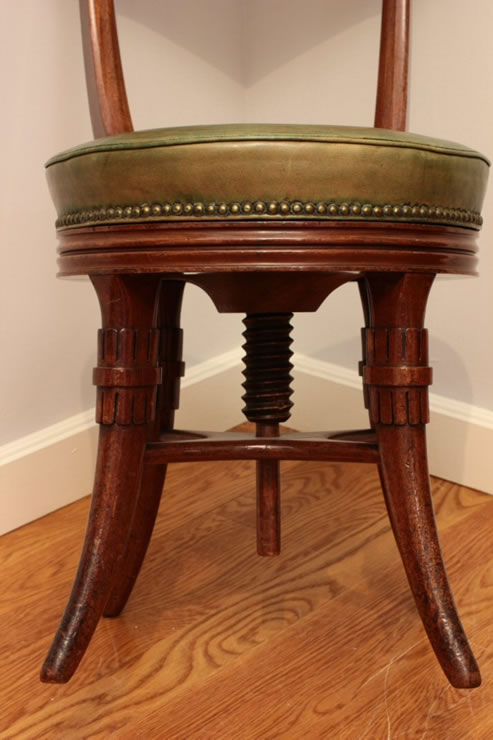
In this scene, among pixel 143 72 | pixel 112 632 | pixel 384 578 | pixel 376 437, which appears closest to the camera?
pixel 376 437

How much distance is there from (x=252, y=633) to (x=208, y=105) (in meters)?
1.04

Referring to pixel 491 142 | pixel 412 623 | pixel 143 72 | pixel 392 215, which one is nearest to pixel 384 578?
pixel 412 623

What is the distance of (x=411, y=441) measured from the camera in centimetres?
73

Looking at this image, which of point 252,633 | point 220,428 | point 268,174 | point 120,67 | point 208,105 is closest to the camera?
point 268,174

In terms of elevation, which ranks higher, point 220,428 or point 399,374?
point 399,374

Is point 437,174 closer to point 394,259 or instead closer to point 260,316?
point 394,259

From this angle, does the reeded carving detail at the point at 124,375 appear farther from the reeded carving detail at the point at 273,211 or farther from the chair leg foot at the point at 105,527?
the reeded carving detail at the point at 273,211

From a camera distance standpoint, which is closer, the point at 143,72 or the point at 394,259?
the point at 394,259

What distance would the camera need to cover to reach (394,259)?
65 centimetres

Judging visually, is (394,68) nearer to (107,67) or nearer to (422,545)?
(107,67)

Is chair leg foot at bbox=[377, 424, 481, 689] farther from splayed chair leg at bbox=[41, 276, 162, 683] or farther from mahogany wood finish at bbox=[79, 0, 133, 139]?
mahogany wood finish at bbox=[79, 0, 133, 139]

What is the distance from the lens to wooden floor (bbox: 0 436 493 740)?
0.71 m

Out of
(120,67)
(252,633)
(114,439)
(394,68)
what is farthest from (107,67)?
(252,633)

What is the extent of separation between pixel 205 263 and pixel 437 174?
212mm
